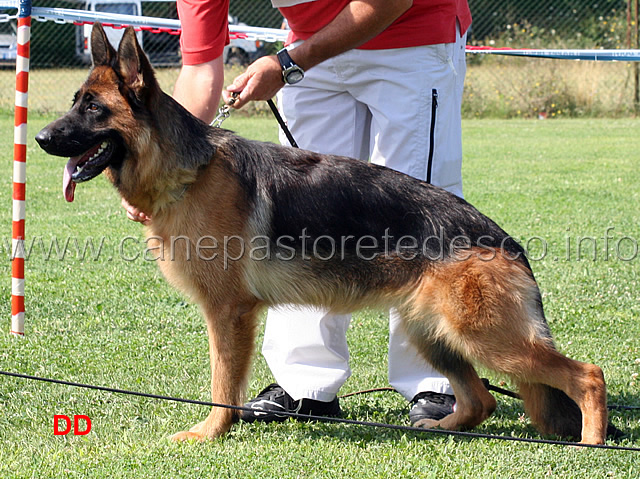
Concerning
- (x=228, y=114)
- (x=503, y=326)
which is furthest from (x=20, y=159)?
(x=503, y=326)

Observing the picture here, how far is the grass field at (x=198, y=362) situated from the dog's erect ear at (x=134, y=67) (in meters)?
1.46

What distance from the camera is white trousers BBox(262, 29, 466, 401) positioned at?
360cm

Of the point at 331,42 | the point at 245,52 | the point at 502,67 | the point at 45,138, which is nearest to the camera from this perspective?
the point at 45,138

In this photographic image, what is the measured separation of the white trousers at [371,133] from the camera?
11.8 feet

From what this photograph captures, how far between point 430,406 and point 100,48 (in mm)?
2259

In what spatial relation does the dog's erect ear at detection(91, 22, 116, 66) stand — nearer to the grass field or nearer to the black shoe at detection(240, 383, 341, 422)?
the grass field

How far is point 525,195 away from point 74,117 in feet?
24.1

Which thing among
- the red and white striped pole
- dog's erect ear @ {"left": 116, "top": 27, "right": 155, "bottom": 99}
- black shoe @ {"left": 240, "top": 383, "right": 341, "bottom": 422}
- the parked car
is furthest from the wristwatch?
the parked car

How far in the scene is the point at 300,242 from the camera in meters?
3.27

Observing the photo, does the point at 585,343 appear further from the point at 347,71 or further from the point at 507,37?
the point at 507,37

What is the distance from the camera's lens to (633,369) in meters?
4.23

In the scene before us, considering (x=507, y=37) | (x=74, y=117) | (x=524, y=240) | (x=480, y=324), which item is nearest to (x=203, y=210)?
(x=74, y=117)

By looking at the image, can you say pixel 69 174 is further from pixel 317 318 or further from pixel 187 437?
pixel 317 318

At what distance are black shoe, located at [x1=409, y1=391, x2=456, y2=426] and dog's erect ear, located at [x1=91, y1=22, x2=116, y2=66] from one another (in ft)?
7.09
